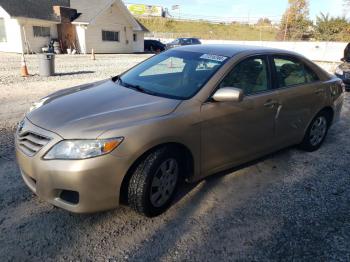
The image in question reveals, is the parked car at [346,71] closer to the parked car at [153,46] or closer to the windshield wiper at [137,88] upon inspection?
the windshield wiper at [137,88]

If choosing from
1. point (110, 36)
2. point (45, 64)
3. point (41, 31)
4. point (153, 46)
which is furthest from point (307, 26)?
point (45, 64)

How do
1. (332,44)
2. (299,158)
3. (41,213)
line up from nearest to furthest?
(41,213) < (299,158) < (332,44)

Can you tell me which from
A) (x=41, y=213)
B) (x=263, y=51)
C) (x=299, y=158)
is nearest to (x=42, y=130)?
(x=41, y=213)

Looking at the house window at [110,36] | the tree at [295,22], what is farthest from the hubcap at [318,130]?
the tree at [295,22]

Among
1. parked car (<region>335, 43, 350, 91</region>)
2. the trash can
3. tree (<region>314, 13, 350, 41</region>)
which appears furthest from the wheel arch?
tree (<region>314, 13, 350, 41</region>)

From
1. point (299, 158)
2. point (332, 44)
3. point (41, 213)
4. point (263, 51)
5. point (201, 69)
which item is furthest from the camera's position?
point (332, 44)

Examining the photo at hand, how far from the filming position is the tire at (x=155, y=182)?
306cm

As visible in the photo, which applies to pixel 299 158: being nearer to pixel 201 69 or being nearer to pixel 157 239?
pixel 201 69

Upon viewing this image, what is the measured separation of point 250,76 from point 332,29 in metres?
40.2

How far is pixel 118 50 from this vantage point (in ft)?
104

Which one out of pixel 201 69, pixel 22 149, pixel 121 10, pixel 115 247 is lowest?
pixel 115 247

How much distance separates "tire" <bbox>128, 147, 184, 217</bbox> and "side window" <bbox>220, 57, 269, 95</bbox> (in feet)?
3.44

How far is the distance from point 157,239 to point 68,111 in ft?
4.81

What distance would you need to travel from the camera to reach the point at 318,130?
17.4 feet
